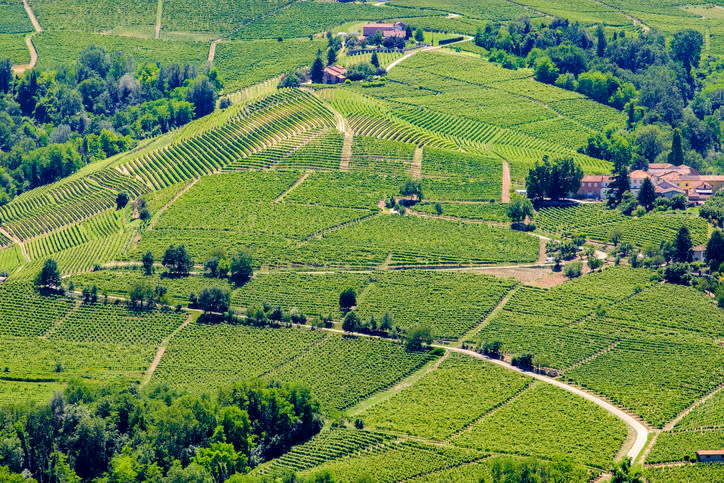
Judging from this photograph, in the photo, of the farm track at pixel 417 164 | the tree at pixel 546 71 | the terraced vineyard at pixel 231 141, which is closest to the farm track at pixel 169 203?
the terraced vineyard at pixel 231 141

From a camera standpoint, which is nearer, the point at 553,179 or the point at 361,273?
the point at 361,273

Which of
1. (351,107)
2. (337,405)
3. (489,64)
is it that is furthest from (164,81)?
(337,405)

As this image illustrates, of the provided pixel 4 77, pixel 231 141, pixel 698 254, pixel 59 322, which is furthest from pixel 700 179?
pixel 4 77

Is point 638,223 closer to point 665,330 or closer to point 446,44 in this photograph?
point 665,330

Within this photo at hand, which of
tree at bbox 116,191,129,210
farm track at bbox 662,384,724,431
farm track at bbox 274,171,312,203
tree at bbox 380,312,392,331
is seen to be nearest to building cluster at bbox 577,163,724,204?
farm track at bbox 274,171,312,203

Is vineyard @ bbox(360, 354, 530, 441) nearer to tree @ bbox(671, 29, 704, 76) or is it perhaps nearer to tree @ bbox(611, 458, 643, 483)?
tree @ bbox(611, 458, 643, 483)

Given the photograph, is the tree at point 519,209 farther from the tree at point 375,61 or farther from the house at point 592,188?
the tree at point 375,61

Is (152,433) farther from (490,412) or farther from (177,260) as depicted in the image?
(177,260)

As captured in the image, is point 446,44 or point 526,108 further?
point 446,44
